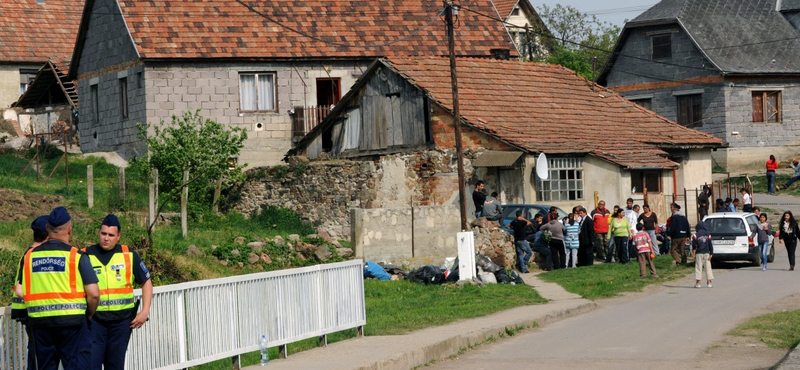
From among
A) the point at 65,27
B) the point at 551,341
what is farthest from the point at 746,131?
the point at 551,341

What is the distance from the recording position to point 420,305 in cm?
1958

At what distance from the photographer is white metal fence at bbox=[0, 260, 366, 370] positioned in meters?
11.3

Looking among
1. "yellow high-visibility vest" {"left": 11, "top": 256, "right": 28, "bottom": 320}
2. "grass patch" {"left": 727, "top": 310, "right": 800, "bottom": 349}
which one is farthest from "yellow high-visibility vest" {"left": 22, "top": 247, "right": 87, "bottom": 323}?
"grass patch" {"left": 727, "top": 310, "right": 800, "bottom": 349}

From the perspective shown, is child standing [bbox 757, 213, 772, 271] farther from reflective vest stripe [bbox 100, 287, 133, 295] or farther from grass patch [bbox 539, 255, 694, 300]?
reflective vest stripe [bbox 100, 287, 133, 295]

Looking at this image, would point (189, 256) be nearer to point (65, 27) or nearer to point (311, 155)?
point (311, 155)

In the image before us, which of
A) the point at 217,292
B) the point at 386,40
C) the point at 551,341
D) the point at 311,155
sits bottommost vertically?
the point at 551,341

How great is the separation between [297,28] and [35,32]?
19.5 meters

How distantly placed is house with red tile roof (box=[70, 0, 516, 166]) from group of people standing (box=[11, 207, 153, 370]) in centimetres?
2830

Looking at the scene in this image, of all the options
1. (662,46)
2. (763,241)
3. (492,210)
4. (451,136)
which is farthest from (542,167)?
(662,46)

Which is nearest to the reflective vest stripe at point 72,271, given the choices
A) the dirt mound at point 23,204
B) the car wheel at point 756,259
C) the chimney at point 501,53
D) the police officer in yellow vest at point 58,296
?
the police officer in yellow vest at point 58,296

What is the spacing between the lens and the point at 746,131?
169ft

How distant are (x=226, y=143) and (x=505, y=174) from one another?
785cm

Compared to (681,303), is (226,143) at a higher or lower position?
higher

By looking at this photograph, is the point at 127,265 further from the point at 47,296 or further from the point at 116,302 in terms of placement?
the point at 47,296
